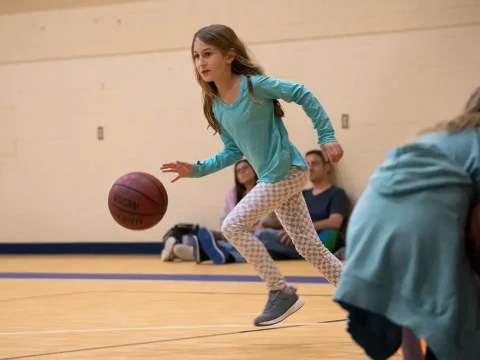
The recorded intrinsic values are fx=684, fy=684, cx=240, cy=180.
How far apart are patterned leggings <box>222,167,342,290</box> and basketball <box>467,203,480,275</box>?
1512 millimetres

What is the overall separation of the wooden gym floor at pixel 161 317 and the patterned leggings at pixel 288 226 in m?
0.32

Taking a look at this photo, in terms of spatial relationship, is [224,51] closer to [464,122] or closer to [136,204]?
[136,204]

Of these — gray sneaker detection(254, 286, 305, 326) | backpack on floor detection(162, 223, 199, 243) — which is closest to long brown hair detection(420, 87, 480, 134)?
gray sneaker detection(254, 286, 305, 326)

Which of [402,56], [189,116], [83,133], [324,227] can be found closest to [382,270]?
[324,227]

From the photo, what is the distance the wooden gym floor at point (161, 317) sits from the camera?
3.02m

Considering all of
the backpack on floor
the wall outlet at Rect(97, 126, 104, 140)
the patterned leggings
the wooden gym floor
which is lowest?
the wooden gym floor

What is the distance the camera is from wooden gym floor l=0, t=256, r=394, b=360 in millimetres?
3019

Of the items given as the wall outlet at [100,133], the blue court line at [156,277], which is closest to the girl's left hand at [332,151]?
the blue court line at [156,277]

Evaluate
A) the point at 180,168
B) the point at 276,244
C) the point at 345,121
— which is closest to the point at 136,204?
the point at 180,168

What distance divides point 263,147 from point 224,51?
0.52 metres

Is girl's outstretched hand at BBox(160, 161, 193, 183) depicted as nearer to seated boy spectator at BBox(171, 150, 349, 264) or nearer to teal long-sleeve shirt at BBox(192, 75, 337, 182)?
teal long-sleeve shirt at BBox(192, 75, 337, 182)

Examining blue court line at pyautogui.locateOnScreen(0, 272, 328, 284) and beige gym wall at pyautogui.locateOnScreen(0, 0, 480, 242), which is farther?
beige gym wall at pyautogui.locateOnScreen(0, 0, 480, 242)

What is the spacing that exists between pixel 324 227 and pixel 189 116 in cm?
209

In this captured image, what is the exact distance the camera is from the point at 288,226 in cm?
330
